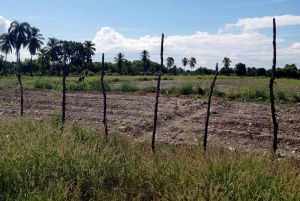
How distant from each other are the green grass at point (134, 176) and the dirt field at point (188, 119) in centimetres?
142

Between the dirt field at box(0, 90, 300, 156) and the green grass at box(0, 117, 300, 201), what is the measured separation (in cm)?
142

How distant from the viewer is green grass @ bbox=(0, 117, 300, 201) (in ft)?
12.2

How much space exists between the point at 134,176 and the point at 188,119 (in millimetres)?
5741

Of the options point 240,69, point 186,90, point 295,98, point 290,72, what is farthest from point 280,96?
point 240,69

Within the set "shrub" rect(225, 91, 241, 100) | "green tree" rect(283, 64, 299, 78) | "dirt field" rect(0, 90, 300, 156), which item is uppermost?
"green tree" rect(283, 64, 299, 78)

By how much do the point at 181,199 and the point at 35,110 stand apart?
29.9 ft

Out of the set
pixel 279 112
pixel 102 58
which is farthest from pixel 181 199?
pixel 279 112

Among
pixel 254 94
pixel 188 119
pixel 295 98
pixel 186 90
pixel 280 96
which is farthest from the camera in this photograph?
pixel 186 90

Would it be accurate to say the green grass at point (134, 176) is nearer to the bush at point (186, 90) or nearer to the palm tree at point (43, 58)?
the bush at point (186, 90)

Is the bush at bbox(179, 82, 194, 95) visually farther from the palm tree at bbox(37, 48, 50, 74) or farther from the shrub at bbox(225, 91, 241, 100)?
the palm tree at bbox(37, 48, 50, 74)

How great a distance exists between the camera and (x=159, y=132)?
8531 mm

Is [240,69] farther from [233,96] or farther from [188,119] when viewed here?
[188,119]

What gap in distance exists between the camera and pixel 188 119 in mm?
10078

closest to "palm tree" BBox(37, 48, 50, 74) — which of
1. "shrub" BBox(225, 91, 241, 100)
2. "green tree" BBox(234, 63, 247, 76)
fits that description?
"green tree" BBox(234, 63, 247, 76)
